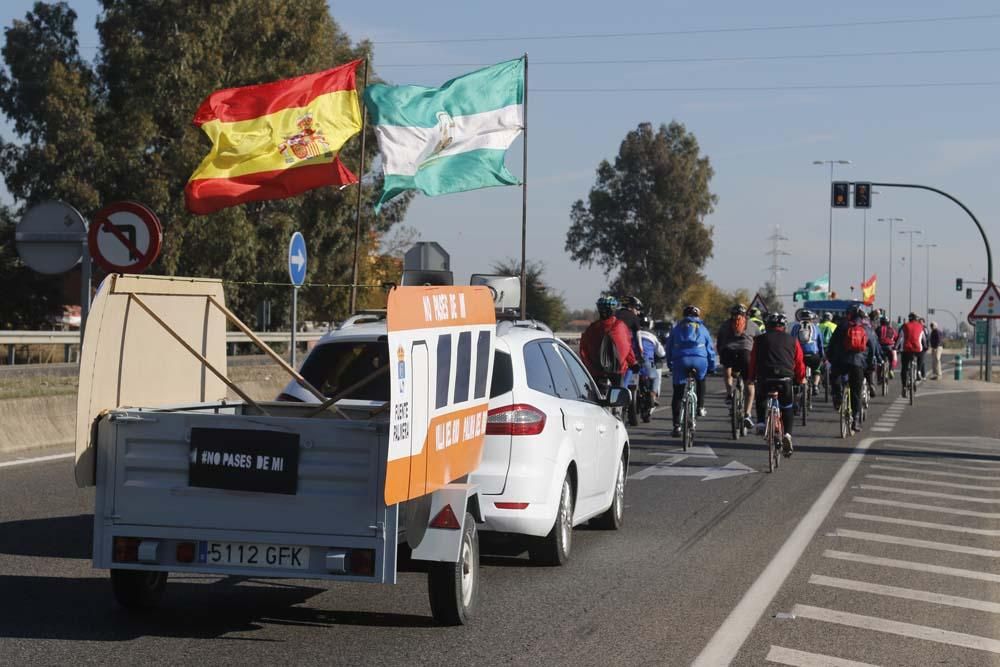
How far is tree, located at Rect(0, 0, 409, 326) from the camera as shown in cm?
4912

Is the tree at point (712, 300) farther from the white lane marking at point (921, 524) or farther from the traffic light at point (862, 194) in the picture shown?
the white lane marking at point (921, 524)

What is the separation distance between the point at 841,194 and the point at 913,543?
35.4 m

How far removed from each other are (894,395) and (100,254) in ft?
87.2

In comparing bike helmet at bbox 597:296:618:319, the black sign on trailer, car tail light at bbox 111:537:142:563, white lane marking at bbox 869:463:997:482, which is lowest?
white lane marking at bbox 869:463:997:482

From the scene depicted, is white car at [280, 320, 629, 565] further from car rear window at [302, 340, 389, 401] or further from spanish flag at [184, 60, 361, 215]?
spanish flag at [184, 60, 361, 215]

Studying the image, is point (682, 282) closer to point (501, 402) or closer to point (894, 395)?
point (894, 395)

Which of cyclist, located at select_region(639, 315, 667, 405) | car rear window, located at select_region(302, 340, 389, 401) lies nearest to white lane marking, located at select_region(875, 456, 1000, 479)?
cyclist, located at select_region(639, 315, 667, 405)

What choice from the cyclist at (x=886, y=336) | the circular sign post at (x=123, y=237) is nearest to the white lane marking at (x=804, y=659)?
the circular sign post at (x=123, y=237)

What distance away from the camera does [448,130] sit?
22.4m

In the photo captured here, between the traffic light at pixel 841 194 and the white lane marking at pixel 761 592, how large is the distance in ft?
104

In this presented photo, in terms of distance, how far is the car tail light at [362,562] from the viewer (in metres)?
6.77

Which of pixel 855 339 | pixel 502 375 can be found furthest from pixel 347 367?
pixel 855 339

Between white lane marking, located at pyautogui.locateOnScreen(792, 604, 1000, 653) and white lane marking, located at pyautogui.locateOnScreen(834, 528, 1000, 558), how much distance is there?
2865mm

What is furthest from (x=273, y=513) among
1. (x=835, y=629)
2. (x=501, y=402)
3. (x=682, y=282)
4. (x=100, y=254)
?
(x=682, y=282)
